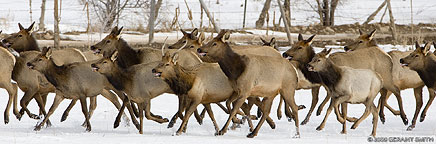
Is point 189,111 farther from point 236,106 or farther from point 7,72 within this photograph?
point 7,72

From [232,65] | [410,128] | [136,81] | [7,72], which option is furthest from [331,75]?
[7,72]

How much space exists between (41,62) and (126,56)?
1785 mm

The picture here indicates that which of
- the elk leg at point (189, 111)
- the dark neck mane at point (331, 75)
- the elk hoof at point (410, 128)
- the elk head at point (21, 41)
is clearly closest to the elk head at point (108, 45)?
the elk head at point (21, 41)

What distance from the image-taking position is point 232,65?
1279 centimetres

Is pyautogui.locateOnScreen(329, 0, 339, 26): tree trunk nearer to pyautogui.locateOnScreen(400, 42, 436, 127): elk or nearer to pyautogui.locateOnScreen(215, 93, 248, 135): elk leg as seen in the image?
pyautogui.locateOnScreen(400, 42, 436, 127): elk

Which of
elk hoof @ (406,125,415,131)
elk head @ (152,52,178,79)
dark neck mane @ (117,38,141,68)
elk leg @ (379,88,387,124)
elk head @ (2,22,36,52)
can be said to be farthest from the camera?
elk head @ (2,22,36,52)

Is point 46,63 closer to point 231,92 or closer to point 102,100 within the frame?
point 231,92

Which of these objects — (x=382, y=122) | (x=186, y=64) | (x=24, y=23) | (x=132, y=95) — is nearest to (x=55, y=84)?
(x=132, y=95)

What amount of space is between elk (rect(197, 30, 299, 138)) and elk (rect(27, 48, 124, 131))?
191cm

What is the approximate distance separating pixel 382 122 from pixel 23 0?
124ft

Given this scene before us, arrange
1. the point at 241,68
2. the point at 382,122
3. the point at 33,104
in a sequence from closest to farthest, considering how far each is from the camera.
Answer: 1. the point at 241,68
2. the point at 382,122
3. the point at 33,104

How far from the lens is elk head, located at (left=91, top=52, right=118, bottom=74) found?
42.9ft

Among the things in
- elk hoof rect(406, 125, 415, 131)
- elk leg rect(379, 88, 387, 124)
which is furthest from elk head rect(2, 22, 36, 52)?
elk hoof rect(406, 125, 415, 131)

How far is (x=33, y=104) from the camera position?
17.7m
